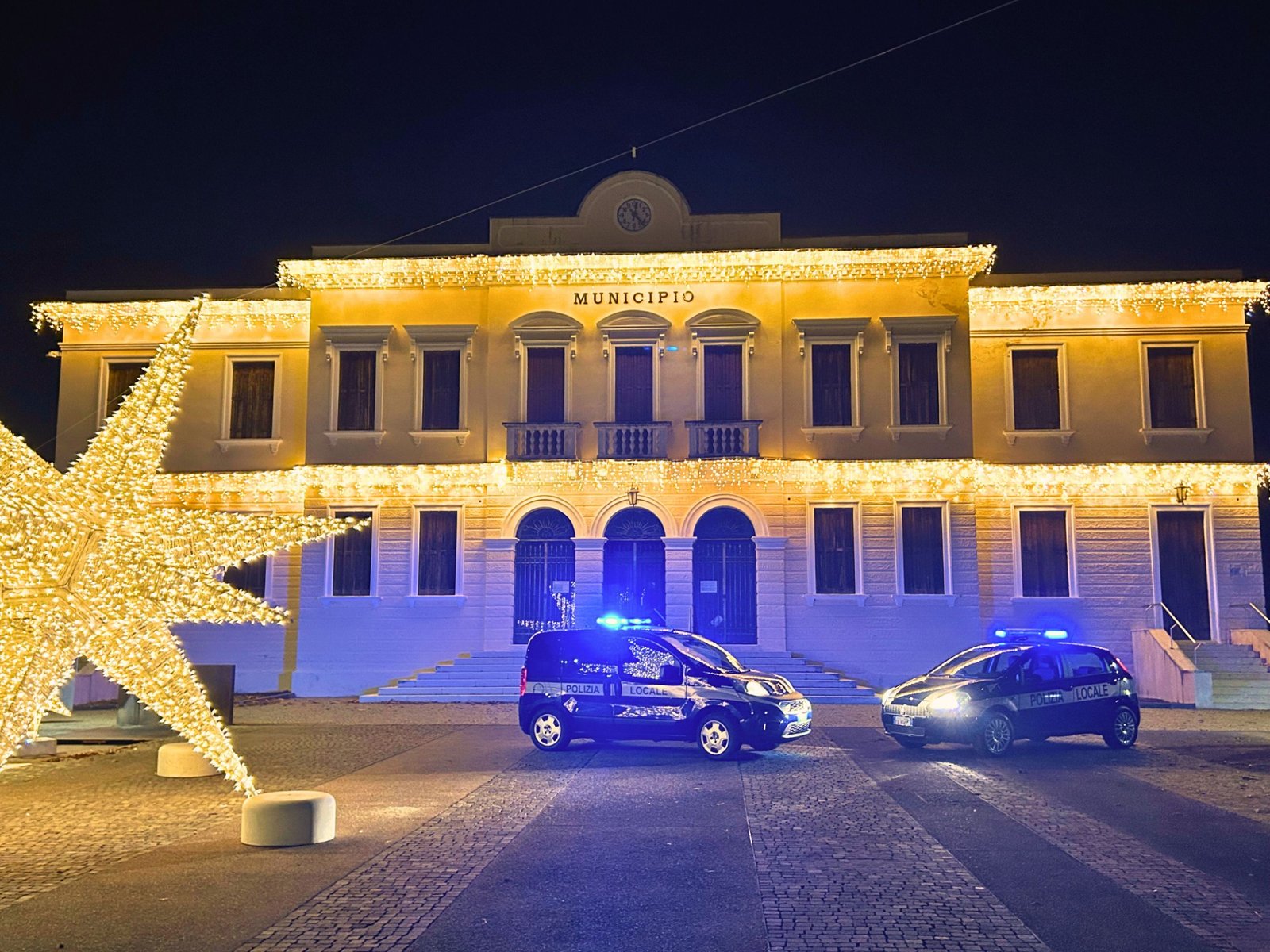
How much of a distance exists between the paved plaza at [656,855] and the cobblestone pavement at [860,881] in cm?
3

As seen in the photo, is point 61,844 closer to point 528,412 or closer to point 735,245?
point 528,412

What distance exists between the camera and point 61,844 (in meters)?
9.30

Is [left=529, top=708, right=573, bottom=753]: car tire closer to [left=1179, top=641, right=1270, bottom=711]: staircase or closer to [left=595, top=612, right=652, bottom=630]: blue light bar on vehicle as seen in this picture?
[left=595, top=612, right=652, bottom=630]: blue light bar on vehicle

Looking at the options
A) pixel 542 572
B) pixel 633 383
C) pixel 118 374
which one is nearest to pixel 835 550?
pixel 633 383

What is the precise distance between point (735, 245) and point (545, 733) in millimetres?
13051

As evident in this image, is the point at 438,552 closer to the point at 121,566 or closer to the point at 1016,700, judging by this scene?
the point at 1016,700

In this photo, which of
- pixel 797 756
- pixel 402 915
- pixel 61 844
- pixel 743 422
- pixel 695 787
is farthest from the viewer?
pixel 743 422

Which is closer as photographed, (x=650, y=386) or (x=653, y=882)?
(x=653, y=882)

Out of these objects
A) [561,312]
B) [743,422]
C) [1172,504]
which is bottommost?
[1172,504]

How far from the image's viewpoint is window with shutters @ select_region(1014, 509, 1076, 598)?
961 inches

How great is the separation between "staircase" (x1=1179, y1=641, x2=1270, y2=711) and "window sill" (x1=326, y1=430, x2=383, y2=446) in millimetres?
18103

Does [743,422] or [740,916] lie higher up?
[743,422]

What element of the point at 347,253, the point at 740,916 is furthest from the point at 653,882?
the point at 347,253

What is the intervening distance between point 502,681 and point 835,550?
25.4ft
